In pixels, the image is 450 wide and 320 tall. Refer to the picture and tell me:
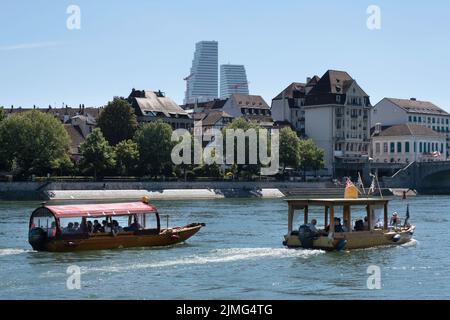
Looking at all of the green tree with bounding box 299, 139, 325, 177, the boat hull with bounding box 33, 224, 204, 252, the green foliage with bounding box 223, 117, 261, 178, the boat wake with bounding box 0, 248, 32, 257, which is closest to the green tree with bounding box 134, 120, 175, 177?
the green foliage with bounding box 223, 117, 261, 178

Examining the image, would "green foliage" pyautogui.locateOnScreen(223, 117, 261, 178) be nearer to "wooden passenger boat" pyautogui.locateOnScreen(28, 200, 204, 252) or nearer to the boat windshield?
"wooden passenger boat" pyautogui.locateOnScreen(28, 200, 204, 252)

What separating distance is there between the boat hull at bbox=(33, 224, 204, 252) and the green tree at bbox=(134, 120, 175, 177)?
3234 inches

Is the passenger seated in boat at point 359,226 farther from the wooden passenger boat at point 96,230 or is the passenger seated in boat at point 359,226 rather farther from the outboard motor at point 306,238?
the wooden passenger boat at point 96,230

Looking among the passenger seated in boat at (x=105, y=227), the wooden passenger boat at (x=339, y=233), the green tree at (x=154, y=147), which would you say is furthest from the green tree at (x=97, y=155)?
the wooden passenger boat at (x=339, y=233)

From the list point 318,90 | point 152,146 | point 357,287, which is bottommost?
point 357,287

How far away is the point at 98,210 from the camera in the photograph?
47.7 metres

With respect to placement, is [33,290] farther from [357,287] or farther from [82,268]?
[357,287]

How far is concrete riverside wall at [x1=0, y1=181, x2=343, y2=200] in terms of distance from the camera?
115 meters

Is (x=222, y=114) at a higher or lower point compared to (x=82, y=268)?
higher

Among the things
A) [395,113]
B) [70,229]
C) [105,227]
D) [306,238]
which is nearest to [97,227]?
[105,227]

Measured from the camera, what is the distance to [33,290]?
110ft

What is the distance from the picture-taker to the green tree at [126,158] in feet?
430
